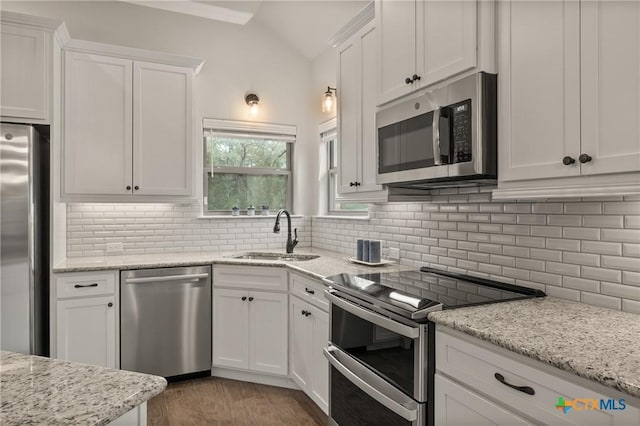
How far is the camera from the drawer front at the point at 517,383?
40.1 inches

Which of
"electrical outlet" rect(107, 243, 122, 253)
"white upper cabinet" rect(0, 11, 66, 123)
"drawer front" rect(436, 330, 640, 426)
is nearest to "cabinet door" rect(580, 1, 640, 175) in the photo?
"drawer front" rect(436, 330, 640, 426)

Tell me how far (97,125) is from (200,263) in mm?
1313

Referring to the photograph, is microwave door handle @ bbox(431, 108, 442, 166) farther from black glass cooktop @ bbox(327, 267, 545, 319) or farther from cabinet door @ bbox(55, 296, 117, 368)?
cabinet door @ bbox(55, 296, 117, 368)

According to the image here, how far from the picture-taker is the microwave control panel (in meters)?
1.73

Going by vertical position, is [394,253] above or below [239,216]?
below

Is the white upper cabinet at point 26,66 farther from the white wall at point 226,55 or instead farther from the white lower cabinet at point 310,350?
the white lower cabinet at point 310,350

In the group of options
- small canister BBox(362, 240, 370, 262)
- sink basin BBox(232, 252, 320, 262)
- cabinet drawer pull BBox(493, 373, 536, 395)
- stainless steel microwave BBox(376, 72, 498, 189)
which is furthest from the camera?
sink basin BBox(232, 252, 320, 262)

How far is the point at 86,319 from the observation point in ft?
9.18

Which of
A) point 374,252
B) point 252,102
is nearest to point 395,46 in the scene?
point 374,252

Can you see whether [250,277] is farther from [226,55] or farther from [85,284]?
[226,55]

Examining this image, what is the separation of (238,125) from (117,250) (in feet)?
5.09

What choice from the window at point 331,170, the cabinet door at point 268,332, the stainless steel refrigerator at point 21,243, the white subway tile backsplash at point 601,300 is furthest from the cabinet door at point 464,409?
the stainless steel refrigerator at point 21,243

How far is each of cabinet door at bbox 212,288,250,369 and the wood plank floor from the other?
0.19m

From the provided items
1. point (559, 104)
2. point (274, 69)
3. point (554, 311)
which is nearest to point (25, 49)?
point (274, 69)
